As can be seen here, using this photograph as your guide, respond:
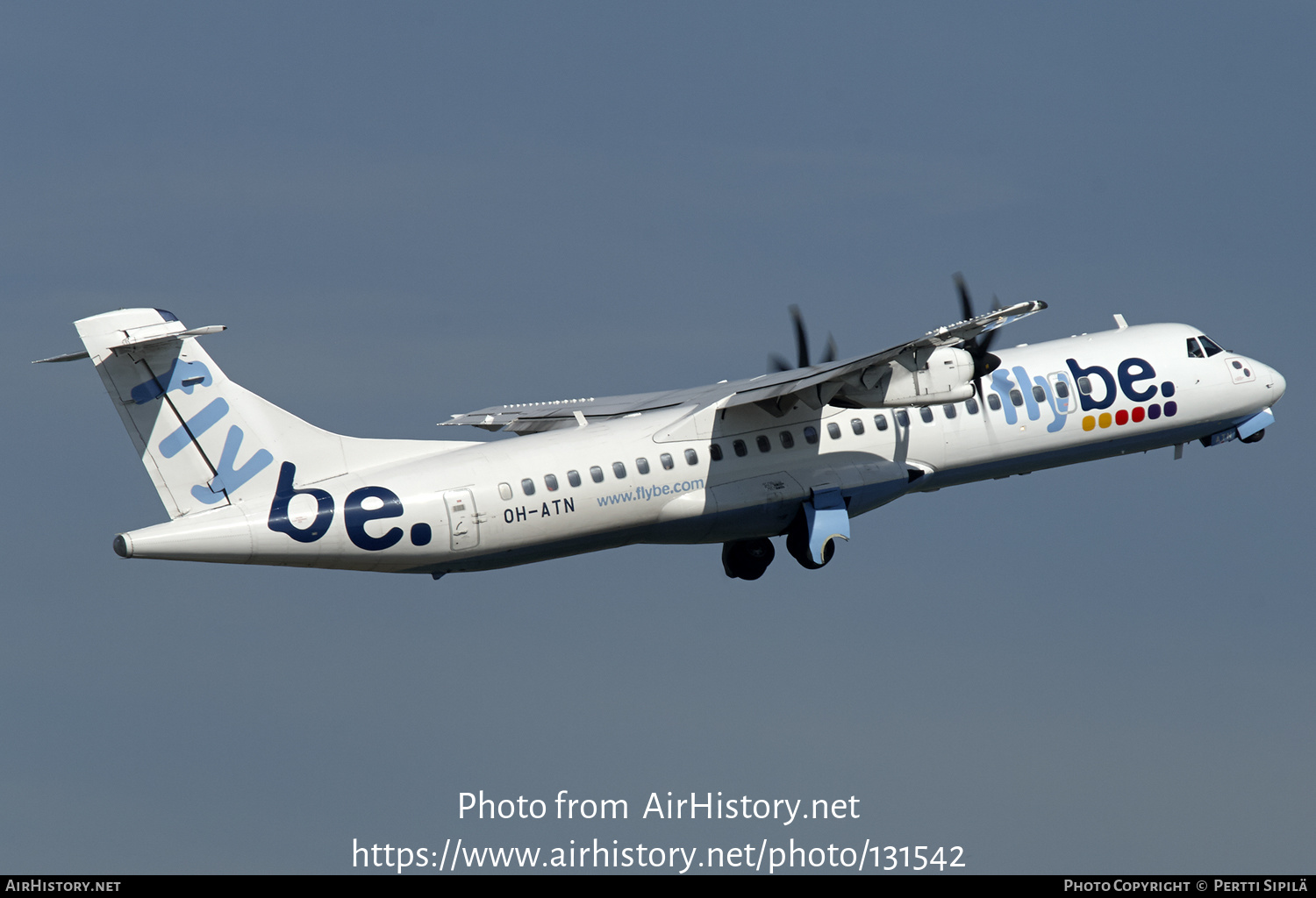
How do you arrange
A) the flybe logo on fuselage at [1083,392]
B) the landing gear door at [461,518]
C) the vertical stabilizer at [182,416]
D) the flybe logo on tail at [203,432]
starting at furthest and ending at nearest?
the flybe logo on fuselage at [1083,392], the landing gear door at [461,518], the flybe logo on tail at [203,432], the vertical stabilizer at [182,416]

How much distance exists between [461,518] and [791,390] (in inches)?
248

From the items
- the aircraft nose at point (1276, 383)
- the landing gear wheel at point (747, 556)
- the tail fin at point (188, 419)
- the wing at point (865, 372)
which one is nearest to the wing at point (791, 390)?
the wing at point (865, 372)

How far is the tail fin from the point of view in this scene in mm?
28625

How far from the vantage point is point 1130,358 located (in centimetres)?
3591

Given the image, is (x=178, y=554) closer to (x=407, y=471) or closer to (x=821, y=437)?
(x=407, y=471)

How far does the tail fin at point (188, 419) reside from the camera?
2862cm

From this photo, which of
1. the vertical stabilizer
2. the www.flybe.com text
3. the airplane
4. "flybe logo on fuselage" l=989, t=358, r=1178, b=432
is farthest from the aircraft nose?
the vertical stabilizer

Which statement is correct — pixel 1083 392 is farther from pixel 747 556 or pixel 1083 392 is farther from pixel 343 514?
pixel 343 514

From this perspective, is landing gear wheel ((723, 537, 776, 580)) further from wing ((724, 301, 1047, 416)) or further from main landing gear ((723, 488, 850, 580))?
wing ((724, 301, 1047, 416))

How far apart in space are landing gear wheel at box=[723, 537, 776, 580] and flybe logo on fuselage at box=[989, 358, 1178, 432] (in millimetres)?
5377

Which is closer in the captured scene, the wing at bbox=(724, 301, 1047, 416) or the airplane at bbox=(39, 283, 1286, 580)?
the airplane at bbox=(39, 283, 1286, 580)

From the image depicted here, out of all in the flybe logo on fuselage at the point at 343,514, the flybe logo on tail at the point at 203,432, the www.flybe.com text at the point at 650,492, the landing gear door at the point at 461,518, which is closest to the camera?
the flybe logo on tail at the point at 203,432

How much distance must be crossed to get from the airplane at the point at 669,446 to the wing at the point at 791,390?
49mm

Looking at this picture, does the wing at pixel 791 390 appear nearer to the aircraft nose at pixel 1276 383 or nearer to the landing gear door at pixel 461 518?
the landing gear door at pixel 461 518
